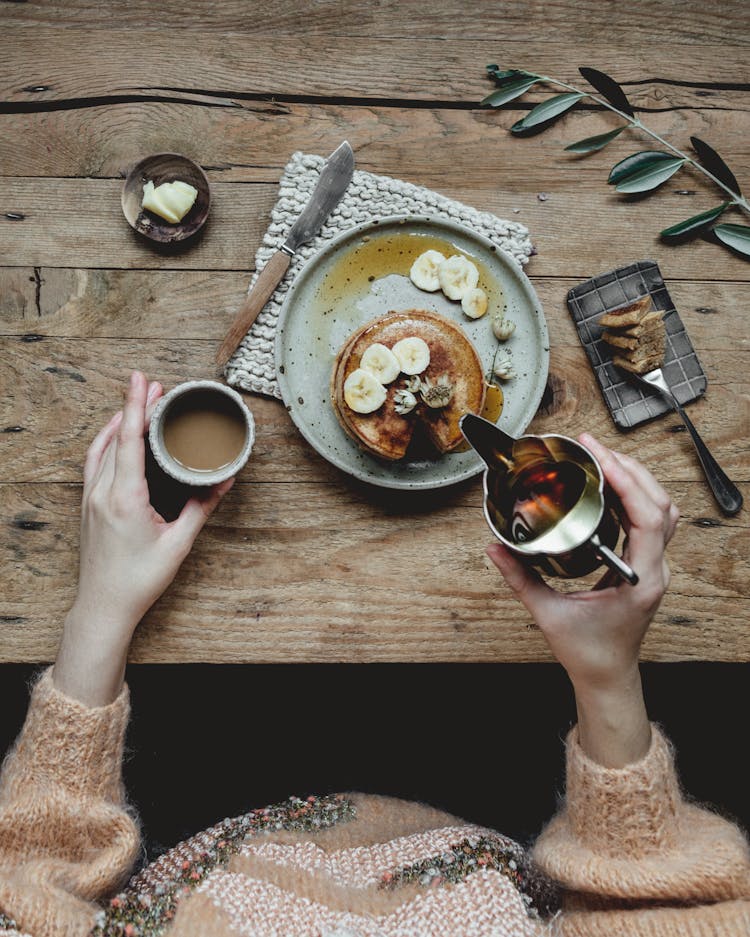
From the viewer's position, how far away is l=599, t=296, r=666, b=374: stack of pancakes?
1.38 m

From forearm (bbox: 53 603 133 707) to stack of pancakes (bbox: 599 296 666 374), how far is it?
40.0 inches

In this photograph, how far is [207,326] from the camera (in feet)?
4.73

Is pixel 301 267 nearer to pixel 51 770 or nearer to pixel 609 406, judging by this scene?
pixel 609 406

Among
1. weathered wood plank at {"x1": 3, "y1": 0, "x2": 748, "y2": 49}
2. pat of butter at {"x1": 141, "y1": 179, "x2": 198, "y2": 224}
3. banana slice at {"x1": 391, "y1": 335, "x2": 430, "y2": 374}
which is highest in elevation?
weathered wood plank at {"x1": 3, "y1": 0, "x2": 748, "y2": 49}

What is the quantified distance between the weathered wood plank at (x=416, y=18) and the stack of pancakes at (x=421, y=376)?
0.59 metres

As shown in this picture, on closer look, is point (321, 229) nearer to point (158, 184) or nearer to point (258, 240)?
point (258, 240)

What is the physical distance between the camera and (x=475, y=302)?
143 cm

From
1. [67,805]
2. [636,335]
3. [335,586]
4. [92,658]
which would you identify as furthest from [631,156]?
[67,805]

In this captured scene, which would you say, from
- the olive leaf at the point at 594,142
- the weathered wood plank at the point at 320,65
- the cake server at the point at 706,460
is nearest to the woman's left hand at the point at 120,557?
the weathered wood plank at the point at 320,65

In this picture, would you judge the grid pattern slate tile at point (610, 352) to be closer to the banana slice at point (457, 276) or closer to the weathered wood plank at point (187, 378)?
the weathered wood plank at point (187, 378)

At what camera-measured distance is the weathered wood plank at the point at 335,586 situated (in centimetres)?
140

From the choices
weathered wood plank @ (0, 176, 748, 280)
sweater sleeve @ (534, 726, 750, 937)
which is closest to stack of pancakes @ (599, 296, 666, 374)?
weathered wood plank @ (0, 176, 748, 280)

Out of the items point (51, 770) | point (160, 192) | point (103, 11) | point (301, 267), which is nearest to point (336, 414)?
point (301, 267)

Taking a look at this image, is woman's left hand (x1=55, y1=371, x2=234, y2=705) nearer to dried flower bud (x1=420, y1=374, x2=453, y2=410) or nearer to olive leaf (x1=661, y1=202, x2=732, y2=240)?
dried flower bud (x1=420, y1=374, x2=453, y2=410)
